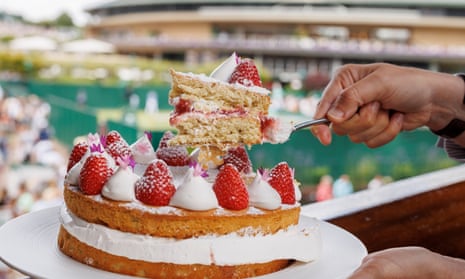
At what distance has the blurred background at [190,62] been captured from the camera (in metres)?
6.55

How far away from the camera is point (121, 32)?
90.9 feet

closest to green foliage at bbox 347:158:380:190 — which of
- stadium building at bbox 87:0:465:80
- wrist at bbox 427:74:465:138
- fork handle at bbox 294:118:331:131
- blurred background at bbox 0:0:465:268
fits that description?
blurred background at bbox 0:0:465:268

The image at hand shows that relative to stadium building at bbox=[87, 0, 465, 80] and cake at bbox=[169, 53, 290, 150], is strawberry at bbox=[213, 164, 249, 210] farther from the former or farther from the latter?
stadium building at bbox=[87, 0, 465, 80]

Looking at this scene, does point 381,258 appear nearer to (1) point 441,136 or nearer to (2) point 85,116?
(1) point 441,136

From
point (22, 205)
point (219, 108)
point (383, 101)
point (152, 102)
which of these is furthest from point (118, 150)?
point (152, 102)

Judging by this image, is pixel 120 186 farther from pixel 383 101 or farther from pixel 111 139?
pixel 383 101

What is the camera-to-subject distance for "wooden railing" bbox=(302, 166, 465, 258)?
1005 mm

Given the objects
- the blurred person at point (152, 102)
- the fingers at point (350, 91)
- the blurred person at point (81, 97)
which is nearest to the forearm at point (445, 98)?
the fingers at point (350, 91)

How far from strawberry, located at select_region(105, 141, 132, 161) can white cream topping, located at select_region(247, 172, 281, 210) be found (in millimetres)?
167

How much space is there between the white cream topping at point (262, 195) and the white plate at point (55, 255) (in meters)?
0.07

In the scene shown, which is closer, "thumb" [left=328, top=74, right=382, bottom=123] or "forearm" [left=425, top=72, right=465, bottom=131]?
"thumb" [left=328, top=74, right=382, bottom=123]

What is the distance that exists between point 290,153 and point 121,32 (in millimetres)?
22203

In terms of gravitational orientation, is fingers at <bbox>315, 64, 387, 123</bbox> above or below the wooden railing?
above

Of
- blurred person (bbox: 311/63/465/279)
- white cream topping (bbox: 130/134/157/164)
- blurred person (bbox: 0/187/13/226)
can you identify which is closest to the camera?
white cream topping (bbox: 130/134/157/164)
